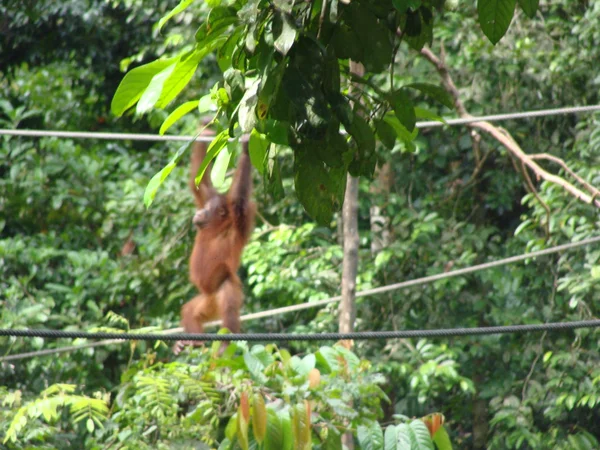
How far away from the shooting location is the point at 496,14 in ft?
3.71

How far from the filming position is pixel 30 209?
6660 millimetres

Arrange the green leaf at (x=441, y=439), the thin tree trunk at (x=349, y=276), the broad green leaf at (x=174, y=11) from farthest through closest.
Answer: the thin tree trunk at (x=349, y=276)
the green leaf at (x=441, y=439)
the broad green leaf at (x=174, y=11)

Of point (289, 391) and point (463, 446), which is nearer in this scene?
point (289, 391)

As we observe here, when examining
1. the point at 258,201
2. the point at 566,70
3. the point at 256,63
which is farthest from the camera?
the point at 258,201

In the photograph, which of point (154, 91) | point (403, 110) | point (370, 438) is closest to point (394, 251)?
point (370, 438)

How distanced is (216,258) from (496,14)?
4.97m

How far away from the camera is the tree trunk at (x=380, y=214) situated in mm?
6105

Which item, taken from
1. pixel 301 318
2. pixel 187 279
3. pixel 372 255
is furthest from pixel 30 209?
pixel 372 255

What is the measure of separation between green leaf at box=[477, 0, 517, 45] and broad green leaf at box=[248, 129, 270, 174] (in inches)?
12.9

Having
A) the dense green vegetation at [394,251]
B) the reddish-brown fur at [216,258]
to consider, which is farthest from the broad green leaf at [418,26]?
the reddish-brown fur at [216,258]

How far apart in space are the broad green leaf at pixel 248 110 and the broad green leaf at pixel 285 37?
3.1 inches

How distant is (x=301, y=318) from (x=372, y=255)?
73 centimetres

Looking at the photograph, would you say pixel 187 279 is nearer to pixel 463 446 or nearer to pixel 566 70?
pixel 463 446

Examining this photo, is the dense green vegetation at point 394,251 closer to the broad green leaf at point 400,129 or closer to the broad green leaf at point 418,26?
the broad green leaf at point 400,129
